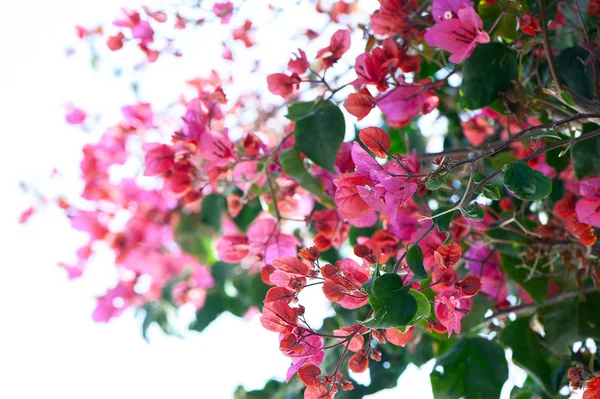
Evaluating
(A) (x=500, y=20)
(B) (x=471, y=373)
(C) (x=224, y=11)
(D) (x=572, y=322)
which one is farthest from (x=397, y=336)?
(C) (x=224, y=11)

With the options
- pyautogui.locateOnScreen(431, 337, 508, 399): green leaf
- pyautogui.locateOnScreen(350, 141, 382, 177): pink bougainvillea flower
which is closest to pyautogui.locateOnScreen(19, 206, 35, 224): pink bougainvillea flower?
pyautogui.locateOnScreen(431, 337, 508, 399): green leaf

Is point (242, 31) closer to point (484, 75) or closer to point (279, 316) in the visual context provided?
point (484, 75)

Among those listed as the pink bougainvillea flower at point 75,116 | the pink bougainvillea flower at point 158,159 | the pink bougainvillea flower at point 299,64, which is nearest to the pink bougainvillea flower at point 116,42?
the pink bougainvillea flower at point 158,159

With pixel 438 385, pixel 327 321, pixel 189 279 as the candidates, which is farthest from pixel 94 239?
pixel 438 385

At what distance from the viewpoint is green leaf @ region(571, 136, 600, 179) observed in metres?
0.77

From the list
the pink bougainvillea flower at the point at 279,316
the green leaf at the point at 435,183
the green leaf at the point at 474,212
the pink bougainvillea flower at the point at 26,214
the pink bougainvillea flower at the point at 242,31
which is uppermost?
the green leaf at the point at 435,183

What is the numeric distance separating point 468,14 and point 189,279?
4.16 feet

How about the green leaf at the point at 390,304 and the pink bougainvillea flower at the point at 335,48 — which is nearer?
the green leaf at the point at 390,304

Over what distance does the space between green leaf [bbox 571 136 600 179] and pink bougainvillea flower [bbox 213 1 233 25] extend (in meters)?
0.67

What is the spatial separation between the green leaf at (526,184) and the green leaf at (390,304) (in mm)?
146

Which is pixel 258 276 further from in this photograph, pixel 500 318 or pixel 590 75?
pixel 590 75

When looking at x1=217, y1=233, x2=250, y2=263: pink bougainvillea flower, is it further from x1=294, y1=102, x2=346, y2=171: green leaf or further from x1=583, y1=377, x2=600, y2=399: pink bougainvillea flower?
x1=583, y1=377, x2=600, y2=399: pink bougainvillea flower

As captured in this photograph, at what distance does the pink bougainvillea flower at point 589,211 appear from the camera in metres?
0.75

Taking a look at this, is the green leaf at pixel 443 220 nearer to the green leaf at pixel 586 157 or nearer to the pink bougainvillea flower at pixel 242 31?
the green leaf at pixel 586 157
